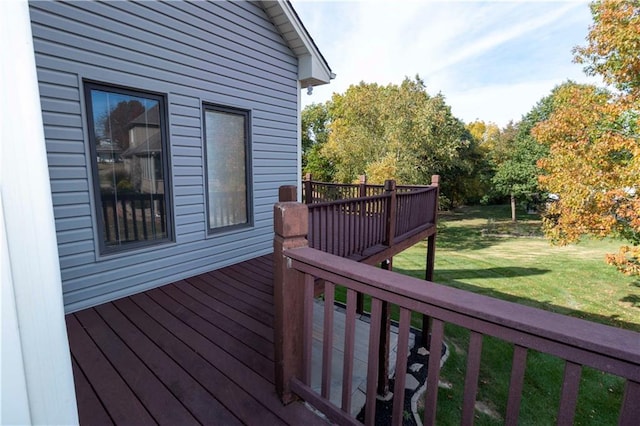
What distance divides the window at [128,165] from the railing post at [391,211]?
2.95m

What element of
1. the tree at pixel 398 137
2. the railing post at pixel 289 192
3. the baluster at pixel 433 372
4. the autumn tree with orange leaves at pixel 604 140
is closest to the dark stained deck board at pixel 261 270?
the railing post at pixel 289 192

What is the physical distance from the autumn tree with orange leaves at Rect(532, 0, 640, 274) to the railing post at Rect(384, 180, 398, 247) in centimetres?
536

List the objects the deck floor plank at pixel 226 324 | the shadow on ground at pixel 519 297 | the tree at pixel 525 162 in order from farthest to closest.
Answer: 1. the tree at pixel 525 162
2. the shadow on ground at pixel 519 297
3. the deck floor plank at pixel 226 324

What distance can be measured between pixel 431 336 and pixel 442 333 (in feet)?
0.21

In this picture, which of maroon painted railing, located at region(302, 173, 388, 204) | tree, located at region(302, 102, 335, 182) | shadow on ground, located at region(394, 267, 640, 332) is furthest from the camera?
tree, located at region(302, 102, 335, 182)

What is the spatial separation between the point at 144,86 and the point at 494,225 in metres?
24.7

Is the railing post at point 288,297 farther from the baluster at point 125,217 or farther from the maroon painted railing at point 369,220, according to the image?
the baluster at point 125,217

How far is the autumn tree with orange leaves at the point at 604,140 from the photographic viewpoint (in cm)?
653

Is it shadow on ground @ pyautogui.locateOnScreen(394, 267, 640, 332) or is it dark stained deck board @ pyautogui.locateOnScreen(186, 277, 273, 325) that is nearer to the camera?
dark stained deck board @ pyautogui.locateOnScreen(186, 277, 273, 325)

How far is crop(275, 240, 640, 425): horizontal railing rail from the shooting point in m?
0.80

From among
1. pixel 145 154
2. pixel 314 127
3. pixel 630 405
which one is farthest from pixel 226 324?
pixel 314 127

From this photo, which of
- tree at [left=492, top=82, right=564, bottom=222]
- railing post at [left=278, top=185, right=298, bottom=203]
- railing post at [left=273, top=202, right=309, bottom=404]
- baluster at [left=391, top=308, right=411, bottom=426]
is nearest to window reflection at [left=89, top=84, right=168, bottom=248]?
railing post at [left=278, top=185, right=298, bottom=203]

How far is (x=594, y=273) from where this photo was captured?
1185 centimetres

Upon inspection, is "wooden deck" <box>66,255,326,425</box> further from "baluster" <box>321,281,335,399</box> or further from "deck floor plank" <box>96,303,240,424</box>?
"baluster" <box>321,281,335,399</box>
